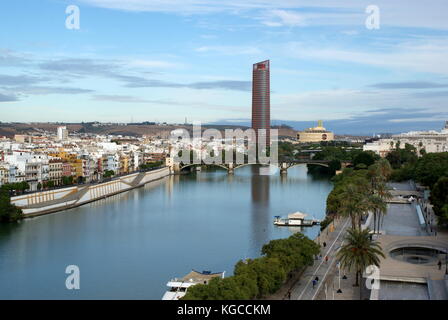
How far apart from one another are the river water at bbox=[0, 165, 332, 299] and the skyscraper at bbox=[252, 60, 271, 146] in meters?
45.2

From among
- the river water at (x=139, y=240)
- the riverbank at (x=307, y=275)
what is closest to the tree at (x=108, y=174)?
the river water at (x=139, y=240)

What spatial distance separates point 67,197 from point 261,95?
172 ft

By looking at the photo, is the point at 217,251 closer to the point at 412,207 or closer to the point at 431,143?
the point at 412,207

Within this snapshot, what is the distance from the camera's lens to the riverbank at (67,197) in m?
20.3

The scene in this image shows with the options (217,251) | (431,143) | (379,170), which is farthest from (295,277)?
(431,143)

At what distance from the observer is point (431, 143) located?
47.7 meters

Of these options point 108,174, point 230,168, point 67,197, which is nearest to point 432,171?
point 67,197

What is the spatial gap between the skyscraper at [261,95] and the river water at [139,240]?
1781 inches

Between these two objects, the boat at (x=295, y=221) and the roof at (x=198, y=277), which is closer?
the roof at (x=198, y=277)

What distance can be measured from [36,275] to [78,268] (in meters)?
0.91

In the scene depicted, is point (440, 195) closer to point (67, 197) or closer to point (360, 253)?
point (360, 253)

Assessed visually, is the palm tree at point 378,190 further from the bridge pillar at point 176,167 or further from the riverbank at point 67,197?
the bridge pillar at point 176,167

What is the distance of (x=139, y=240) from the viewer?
624 inches

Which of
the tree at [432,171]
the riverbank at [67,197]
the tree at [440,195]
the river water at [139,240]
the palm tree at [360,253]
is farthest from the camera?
the riverbank at [67,197]
